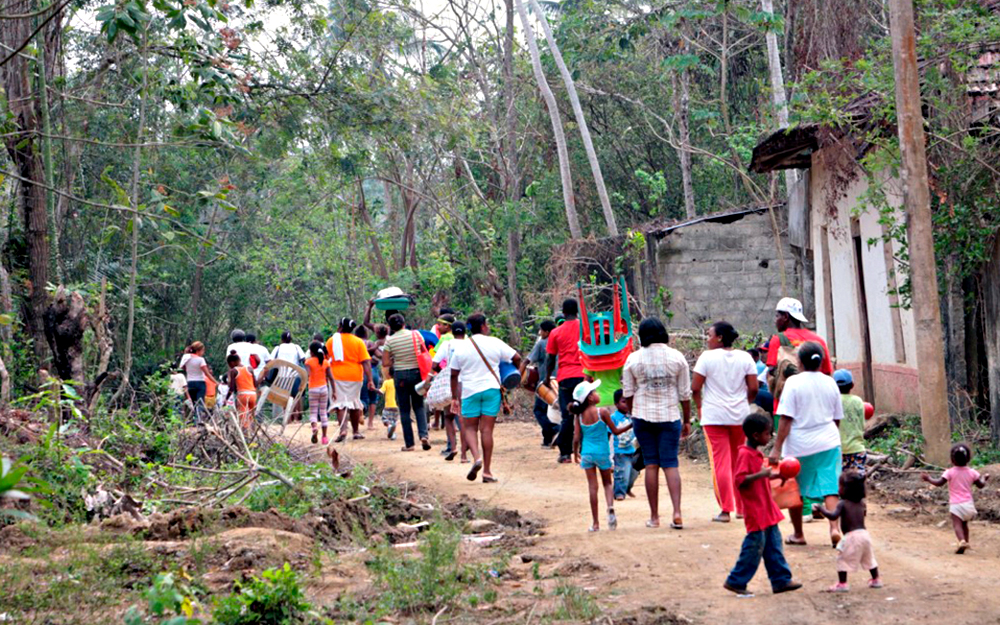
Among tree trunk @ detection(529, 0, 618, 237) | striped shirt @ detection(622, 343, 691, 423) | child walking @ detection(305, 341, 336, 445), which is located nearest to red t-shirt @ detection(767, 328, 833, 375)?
striped shirt @ detection(622, 343, 691, 423)

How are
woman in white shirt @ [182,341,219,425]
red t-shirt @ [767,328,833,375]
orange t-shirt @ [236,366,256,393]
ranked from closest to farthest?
1. red t-shirt @ [767,328,833,375]
2. orange t-shirt @ [236,366,256,393]
3. woman in white shirt @ [182,341,219,425]

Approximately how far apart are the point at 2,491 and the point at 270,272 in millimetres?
29790

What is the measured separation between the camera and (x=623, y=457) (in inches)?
412

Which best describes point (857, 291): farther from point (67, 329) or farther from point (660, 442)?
point (67, 329)

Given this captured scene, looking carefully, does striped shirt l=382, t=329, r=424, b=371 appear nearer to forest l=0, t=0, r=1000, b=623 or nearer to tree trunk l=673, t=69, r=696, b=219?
forest l=0, t=0, r=1000, b=623

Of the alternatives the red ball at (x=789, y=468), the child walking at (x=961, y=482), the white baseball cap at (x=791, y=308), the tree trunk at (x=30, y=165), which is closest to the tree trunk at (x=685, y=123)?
the tree trunk at (x=30, y=165)

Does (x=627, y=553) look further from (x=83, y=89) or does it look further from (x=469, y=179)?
(x=469, y=179)

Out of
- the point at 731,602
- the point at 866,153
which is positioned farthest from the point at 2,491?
the point at 866,153

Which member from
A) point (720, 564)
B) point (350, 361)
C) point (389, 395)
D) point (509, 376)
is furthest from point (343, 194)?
point (720, 564)

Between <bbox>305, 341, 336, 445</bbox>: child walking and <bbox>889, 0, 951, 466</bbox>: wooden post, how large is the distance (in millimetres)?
8063

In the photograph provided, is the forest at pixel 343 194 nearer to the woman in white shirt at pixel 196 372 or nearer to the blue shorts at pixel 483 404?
the woman in white shirt at pixel 196 372

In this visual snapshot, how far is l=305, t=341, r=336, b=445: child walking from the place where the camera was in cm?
1602

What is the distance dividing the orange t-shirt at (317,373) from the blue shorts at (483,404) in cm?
484

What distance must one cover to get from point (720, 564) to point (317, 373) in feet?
31.2
